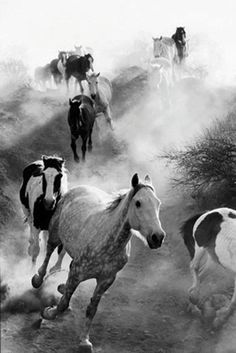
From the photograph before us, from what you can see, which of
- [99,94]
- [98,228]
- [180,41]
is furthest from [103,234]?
[180,41]

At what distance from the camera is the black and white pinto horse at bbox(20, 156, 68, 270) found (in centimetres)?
914

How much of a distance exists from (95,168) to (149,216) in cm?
947

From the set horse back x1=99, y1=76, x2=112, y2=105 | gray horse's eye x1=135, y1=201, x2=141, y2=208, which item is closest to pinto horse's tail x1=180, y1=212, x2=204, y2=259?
gray horse's eye x1=135, y1=201, x2=141, y2=208

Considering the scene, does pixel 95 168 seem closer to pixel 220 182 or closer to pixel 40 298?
pixel 220 182

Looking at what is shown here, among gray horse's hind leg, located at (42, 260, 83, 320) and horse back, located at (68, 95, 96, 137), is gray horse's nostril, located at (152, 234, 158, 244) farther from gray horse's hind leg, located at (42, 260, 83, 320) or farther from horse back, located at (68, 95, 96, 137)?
horse back, located at (68, 95, 96, 137)

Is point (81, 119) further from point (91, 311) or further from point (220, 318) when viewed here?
point (91, 311)

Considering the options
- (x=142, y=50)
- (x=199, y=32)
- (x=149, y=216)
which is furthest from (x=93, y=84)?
(x=199, y=32)

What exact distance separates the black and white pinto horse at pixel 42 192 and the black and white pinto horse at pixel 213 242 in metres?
2.48

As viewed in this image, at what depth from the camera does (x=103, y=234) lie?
24.3ft

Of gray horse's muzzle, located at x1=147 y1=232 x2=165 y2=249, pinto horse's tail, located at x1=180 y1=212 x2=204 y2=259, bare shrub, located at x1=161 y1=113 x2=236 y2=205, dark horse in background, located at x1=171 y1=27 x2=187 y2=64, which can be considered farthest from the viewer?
dark horse in background, located at x1=171 y1=27 x2=187 y2=64

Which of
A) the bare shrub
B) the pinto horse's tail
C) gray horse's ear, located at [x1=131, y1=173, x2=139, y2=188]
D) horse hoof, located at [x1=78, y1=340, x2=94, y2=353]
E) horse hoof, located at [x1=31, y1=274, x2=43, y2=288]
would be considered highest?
gray horse's ear, located at [x1=131, y1=173, x2=139, y2=188]

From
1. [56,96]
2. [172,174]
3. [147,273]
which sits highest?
[56,96]

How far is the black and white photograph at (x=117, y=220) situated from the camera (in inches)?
300

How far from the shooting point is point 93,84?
17.8m
